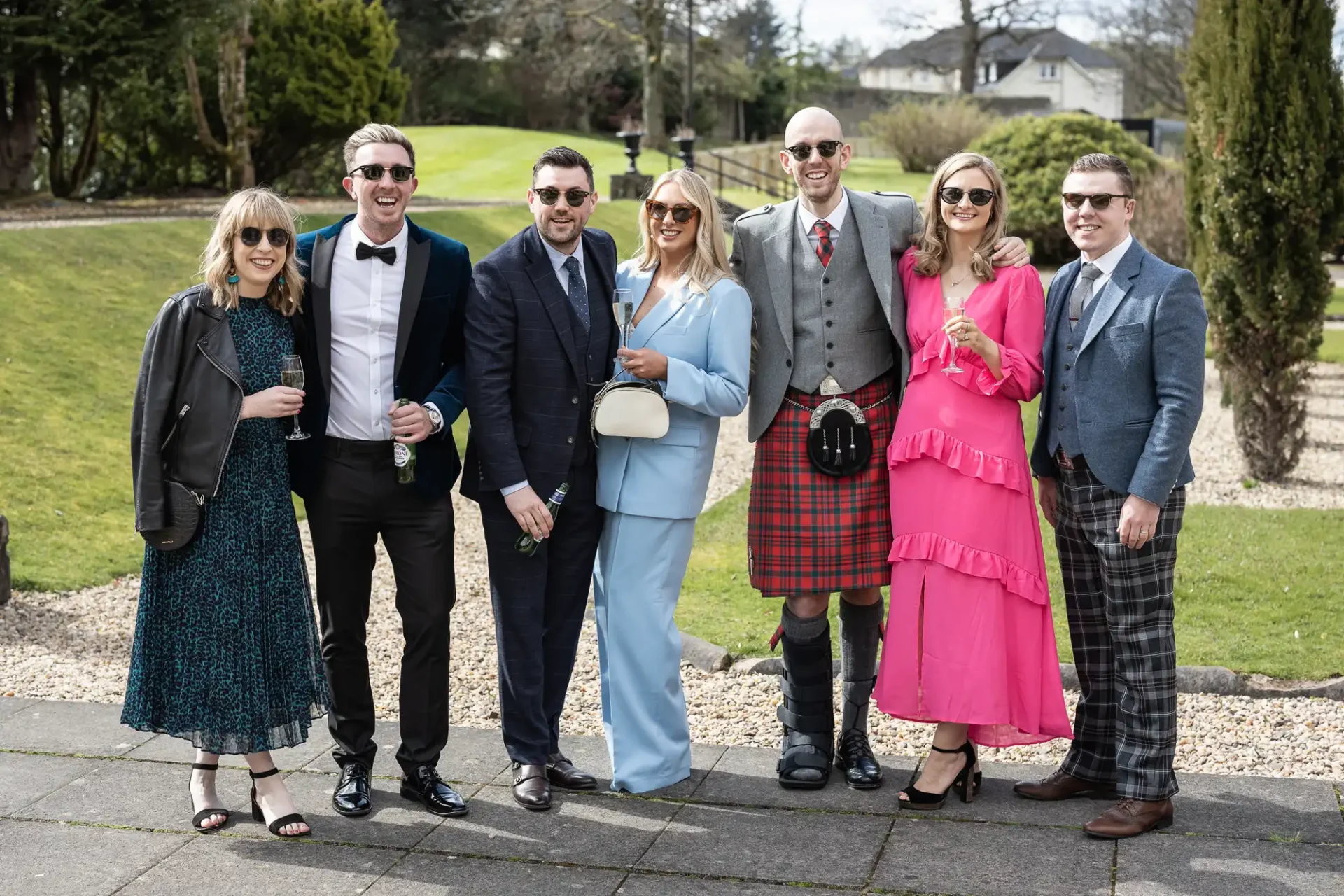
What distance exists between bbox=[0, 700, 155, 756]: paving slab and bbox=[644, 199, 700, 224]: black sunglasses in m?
2.49

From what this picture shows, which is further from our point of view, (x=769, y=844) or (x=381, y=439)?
(x=381, y=439)

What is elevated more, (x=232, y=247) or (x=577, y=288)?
(x=232, y=247)

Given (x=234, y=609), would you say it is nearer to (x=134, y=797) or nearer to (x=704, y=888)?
(x=134, y=797)

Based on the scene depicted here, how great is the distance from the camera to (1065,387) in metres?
4.20

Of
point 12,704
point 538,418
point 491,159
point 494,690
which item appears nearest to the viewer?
point 538,418

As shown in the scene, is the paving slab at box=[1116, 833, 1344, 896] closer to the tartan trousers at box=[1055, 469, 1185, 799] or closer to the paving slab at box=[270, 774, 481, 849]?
the tartan trousers at box=[1055, 469, 1185, 799]

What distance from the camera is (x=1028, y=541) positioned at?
4258 millimetres

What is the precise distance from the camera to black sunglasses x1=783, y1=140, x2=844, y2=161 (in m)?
4.42

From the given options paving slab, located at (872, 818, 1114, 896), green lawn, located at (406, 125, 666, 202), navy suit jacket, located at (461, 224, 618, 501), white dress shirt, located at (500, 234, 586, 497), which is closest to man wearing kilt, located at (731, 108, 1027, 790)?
paving slab, located at (872, 818, 1114, 896)

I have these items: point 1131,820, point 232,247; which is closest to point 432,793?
point 232,247

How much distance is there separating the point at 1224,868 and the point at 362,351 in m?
2.83

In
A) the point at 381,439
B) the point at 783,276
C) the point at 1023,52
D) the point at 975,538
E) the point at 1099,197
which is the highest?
the point at 1023,52

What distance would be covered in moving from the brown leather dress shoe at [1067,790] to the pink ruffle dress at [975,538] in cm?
16

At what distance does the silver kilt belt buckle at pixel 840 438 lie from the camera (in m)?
4.44
